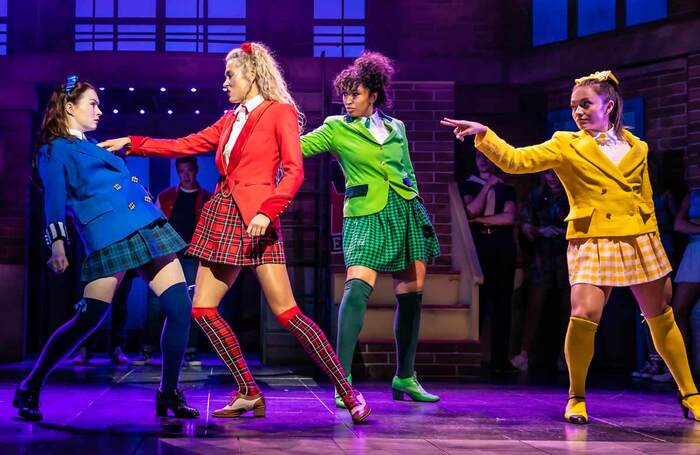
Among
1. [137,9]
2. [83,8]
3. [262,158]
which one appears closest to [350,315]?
[262,158]

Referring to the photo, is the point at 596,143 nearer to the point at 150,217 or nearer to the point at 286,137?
the point at 286,137

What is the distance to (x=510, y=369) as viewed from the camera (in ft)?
25.8

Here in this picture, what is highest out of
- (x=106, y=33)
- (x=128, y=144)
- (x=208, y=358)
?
(x=106, y=33)

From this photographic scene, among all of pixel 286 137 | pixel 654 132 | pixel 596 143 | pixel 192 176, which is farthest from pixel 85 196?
pixel 654 132

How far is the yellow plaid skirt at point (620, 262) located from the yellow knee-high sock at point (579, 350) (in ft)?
0.66

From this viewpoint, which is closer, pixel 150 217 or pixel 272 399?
pixel 150 217

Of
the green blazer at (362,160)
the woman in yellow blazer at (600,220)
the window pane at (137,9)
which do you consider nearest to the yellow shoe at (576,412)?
the woman in yellow blazer at (600,220)

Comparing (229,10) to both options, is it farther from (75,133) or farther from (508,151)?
(508,151)

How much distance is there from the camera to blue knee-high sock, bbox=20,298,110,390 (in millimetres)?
4488

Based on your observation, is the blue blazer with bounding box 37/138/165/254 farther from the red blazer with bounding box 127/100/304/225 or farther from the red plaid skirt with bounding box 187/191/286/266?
the red blazer with bounding box 127/100/304/225

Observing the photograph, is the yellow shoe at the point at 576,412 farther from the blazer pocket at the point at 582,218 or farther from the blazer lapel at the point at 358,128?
the blazer lapel at the point at 358,128

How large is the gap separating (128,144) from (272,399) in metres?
1.57

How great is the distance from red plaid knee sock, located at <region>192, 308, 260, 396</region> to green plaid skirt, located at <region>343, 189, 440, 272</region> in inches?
34.5

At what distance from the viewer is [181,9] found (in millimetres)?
10211
